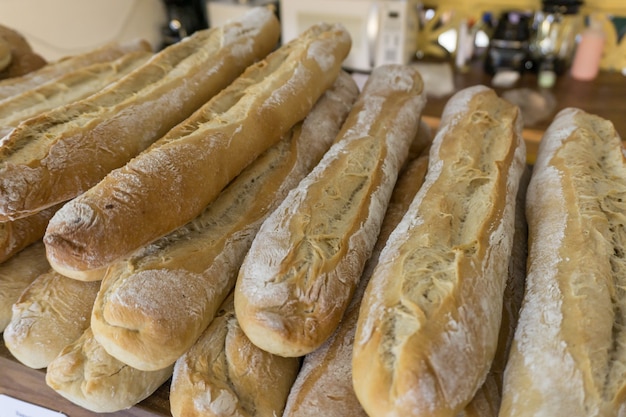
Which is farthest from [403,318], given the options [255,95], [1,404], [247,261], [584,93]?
[584,93]

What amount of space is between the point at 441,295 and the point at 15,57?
183 cm

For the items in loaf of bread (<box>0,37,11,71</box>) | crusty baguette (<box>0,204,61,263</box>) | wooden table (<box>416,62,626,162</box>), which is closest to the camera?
crusty baguette (<box>0,204,61,263</box>)

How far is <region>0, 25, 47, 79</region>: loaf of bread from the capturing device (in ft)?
5.78

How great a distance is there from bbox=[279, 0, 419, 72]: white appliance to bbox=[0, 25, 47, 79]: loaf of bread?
1.72m

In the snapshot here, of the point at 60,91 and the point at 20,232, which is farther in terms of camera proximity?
the point at 60,91

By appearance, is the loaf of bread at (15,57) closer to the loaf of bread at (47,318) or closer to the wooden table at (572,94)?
the loaf of bread at (47,318)

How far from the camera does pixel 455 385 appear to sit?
0.70m

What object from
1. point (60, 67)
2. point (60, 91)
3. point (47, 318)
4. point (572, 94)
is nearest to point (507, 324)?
point (47, 318)

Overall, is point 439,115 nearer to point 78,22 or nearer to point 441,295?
point 441,295

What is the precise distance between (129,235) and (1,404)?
1.90ft

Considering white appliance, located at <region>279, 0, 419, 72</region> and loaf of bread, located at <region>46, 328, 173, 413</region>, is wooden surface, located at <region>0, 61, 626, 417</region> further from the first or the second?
white appliance, located at <region>279, 0, 419, 72</region>

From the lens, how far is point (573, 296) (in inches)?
32.1

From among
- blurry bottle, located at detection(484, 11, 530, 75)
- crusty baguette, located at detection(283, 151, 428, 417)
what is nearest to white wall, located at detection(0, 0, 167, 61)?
blurry bottle, located at detection(484, 11, 530, 75)

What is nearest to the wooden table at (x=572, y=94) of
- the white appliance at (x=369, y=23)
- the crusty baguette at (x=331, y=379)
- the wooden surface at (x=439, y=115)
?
the wooden surface at (x=439, y=115)
